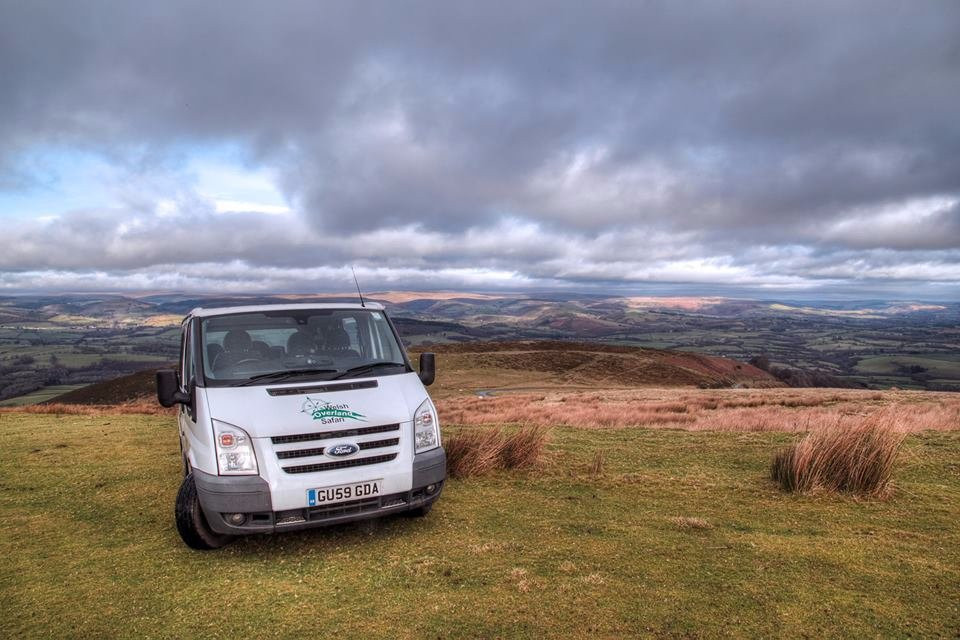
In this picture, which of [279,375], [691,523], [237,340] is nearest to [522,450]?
[691,523]

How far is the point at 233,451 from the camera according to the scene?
4.76m

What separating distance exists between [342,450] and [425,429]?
0.93 metres

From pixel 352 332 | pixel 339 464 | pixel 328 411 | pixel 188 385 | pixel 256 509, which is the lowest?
pixel 256 509

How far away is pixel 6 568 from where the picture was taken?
468 centimetres

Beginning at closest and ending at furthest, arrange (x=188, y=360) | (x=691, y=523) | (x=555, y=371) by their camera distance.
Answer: (x=691, y=523) < (x=188, y=360) < (x=555, y=371)

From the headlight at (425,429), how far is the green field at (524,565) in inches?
35.2

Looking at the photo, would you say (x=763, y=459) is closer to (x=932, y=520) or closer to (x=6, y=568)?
(x=932, y=520)

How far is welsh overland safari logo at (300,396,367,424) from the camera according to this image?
4957mm

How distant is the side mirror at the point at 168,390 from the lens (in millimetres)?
5324

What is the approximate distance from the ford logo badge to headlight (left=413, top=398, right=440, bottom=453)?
0.65 meters

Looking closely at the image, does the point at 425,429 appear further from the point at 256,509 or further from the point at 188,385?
the point at 188,385

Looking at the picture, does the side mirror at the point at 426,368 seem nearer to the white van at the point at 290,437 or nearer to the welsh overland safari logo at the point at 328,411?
the white van at the point at 290,437

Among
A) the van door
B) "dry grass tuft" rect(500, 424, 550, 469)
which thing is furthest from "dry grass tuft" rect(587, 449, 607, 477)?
the van door

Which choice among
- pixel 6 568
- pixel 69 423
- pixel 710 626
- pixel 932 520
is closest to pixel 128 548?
pixel 6 568
